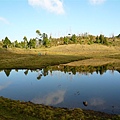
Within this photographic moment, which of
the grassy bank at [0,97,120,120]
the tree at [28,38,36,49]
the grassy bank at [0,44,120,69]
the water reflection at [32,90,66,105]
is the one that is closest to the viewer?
the grassy bank at [0,97,120,120]

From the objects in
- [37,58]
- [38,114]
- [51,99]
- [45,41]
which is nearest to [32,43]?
[45,41]

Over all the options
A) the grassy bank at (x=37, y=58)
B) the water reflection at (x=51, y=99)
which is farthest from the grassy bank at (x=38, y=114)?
the grassy bank at (x=37, y=58)

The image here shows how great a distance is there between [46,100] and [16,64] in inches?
2113

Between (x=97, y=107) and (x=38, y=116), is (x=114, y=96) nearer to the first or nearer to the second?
(x=97, y=107)

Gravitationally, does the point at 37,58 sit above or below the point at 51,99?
above

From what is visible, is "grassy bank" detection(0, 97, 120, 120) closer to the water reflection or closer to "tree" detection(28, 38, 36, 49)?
the water reflection

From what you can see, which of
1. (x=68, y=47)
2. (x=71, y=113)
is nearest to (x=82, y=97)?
(x=71, y=113)

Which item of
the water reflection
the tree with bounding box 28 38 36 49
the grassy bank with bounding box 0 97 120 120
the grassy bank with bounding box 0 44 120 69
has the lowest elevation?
the water reflection

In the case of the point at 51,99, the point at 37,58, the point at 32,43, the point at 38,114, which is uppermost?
the point at 32,43

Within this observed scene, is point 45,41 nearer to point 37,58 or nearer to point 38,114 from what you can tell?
point 37,58

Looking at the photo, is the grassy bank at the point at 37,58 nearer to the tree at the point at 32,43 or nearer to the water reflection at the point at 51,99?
the tree at the point at 32,43

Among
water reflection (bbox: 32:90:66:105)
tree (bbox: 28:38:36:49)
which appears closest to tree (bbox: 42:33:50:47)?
tree (bbox: 28:38:36:49)

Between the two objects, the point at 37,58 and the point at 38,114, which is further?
the point at 37,58

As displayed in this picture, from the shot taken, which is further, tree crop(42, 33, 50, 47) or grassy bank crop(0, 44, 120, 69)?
tree crop(42, 33, 50, 47)
